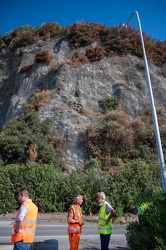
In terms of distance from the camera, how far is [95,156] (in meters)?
20.4

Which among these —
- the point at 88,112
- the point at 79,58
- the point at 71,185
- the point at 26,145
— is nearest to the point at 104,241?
the point at 71,185

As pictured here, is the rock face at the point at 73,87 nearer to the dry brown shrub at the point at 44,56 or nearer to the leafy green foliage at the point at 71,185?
the dry brown shrub at the point at 44,56

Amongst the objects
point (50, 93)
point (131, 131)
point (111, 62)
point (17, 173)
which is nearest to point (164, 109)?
point (131, 131)

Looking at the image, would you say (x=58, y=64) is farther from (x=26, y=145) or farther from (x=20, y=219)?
(x=20, y=219)

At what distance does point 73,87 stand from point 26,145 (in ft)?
31.9

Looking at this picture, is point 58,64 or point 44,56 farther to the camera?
point 44,56

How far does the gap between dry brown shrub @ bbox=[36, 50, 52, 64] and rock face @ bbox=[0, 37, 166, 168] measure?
50 cm

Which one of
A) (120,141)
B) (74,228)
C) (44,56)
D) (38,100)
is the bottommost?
(74,228)

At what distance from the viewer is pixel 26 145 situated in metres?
19.5

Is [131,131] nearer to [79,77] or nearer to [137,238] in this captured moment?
[79,77]

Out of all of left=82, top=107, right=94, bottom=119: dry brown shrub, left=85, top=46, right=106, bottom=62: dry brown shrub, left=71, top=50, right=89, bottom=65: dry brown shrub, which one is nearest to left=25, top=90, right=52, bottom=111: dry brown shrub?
left=82, top=107, right=94, bottom=119: dry brown shrub

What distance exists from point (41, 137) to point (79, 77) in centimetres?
985

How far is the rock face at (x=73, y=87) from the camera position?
2342 centimetres

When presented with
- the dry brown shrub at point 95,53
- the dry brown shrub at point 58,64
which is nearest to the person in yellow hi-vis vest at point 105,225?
the dry brown shrub at point 58,64
